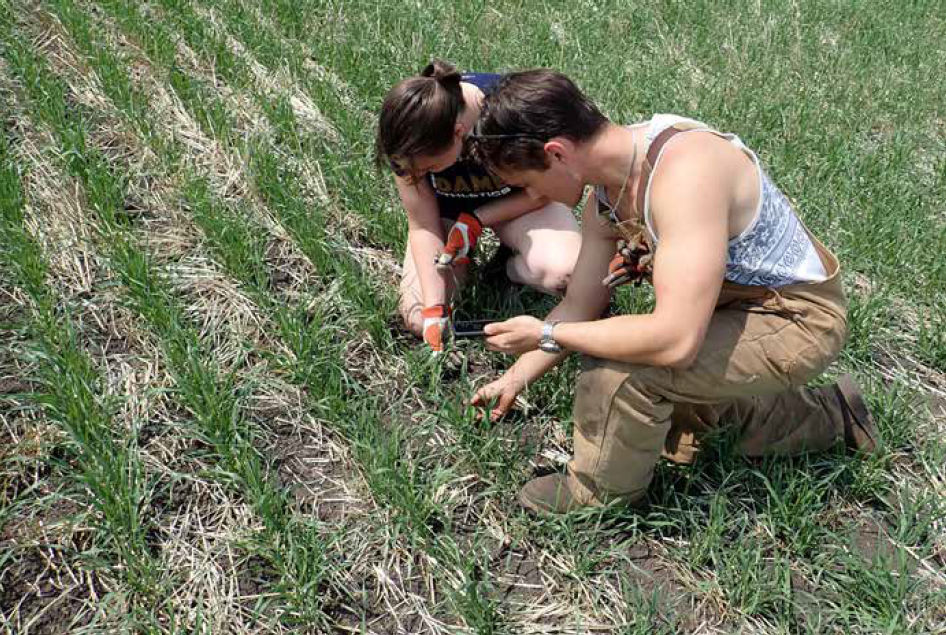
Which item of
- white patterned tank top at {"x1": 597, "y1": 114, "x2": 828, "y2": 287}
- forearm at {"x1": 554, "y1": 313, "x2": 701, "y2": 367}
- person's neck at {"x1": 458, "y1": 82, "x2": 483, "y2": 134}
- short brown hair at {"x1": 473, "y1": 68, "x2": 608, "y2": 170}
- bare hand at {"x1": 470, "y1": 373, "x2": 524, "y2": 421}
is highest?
short brown hair at {"x1": 473, "y1": 68, "x2": 608, "y2": 170}

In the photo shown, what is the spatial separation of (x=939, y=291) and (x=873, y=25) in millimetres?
3663

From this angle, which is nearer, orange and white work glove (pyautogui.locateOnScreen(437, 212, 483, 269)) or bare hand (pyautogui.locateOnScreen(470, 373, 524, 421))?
bare hand (pyautogui.locateOnScreen(470, 373, 524, 421))

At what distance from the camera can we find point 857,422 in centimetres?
249

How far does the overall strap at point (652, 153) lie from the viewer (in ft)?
6.56

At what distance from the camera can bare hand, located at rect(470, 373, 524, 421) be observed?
2.56 metres

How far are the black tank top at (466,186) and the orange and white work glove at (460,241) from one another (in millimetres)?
80

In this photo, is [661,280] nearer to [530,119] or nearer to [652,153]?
[652,153]

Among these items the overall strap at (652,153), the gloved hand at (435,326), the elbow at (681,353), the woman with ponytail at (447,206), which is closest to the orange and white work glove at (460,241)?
the woman with ponytail at (447,206)

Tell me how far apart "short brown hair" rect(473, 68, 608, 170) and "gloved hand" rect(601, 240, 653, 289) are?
0.37m

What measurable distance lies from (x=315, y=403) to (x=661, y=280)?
1205mm

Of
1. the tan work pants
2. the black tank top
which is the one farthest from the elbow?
the black tank top

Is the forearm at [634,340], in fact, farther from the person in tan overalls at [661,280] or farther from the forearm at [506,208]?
the forearm at [506,208]

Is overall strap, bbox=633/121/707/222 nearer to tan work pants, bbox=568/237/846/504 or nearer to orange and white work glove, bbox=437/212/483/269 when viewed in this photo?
tan work pants, bbox=568/237/846/504

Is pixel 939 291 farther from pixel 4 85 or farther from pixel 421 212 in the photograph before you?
pixel 4 85
